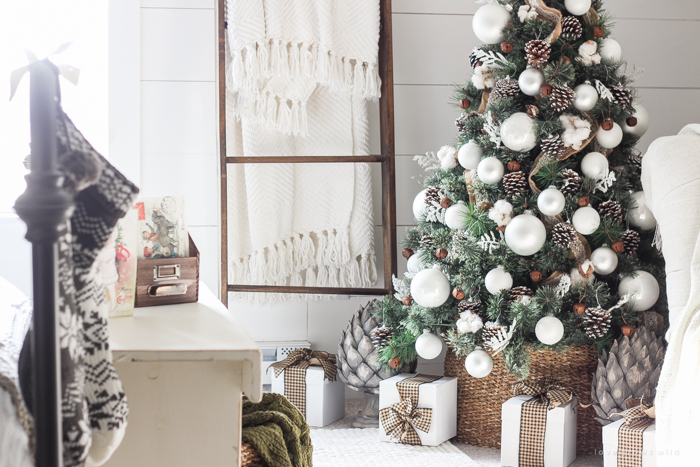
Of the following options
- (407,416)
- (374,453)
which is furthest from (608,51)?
(374,453)

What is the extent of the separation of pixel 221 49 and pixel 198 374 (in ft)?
4.35

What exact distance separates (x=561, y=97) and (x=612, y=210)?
30 centimetres

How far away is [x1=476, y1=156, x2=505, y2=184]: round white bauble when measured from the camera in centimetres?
Answer: 148

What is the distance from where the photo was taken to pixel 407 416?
60.6 inches

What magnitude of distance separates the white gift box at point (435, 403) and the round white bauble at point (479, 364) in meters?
0.12

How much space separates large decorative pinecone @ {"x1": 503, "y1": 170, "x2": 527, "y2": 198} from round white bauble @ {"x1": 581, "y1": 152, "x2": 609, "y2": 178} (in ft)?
0.50

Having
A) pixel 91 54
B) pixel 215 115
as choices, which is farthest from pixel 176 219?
pixel 91 54

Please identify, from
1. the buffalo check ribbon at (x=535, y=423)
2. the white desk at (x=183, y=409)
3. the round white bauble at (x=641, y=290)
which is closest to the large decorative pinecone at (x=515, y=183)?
the round white bauble at (x=641, y=290)

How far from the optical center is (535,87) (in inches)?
57.9

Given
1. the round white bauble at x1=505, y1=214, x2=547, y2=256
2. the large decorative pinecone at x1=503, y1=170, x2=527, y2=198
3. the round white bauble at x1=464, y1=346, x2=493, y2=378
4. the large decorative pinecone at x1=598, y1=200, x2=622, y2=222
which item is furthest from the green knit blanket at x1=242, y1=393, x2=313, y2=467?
the large decorative pinecone at x1=598, y1=200, x2=622, y2=222

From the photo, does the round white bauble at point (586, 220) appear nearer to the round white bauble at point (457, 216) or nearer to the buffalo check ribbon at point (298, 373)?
the round white bauble at point (457, 216)

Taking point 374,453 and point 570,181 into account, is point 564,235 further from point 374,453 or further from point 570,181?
point 374,453

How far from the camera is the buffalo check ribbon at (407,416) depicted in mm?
1528

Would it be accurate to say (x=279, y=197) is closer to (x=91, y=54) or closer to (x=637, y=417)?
(x=91, y=54)
